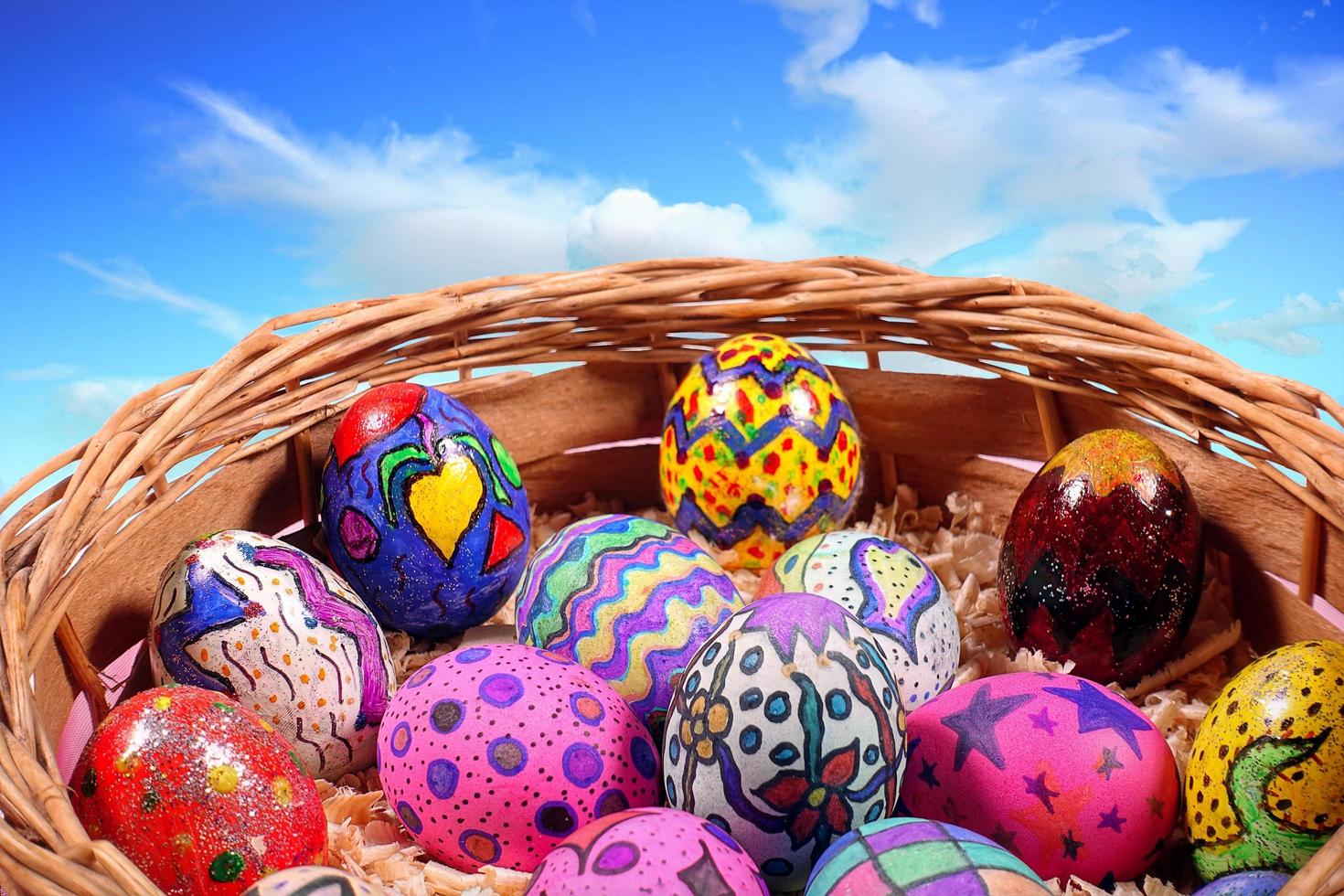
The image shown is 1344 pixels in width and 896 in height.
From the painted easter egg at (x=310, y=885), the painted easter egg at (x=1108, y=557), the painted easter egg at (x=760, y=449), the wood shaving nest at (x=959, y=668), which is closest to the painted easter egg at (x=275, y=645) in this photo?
the wood shaving nest at (x=959, y=668)

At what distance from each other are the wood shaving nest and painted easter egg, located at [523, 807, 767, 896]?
204 millimetres

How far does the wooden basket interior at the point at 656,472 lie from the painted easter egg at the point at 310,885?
55cm

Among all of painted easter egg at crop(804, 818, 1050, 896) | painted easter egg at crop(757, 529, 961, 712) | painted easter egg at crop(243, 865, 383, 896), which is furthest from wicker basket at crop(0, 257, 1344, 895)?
painted easter egg at crop(757, 529, 961, 712)

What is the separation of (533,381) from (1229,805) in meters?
1.36

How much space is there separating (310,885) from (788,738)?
17.2 inches

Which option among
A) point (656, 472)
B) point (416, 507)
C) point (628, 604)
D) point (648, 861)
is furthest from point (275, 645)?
point (656, 472)

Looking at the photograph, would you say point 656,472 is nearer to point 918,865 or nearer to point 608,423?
point 608,423

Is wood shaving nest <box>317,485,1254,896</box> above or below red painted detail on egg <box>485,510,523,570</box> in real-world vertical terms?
below

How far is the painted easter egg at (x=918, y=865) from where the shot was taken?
3.08ft

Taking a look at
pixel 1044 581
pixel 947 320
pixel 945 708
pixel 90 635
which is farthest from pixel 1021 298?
pixel 90 635

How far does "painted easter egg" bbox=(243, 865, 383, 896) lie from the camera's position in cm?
89

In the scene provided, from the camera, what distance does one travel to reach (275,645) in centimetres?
136

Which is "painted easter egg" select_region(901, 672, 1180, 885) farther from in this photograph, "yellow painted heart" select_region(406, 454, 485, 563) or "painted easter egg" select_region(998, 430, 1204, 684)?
"yellow painted heart" select_region(406, 454, 485, 563)

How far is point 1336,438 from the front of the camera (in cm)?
138
